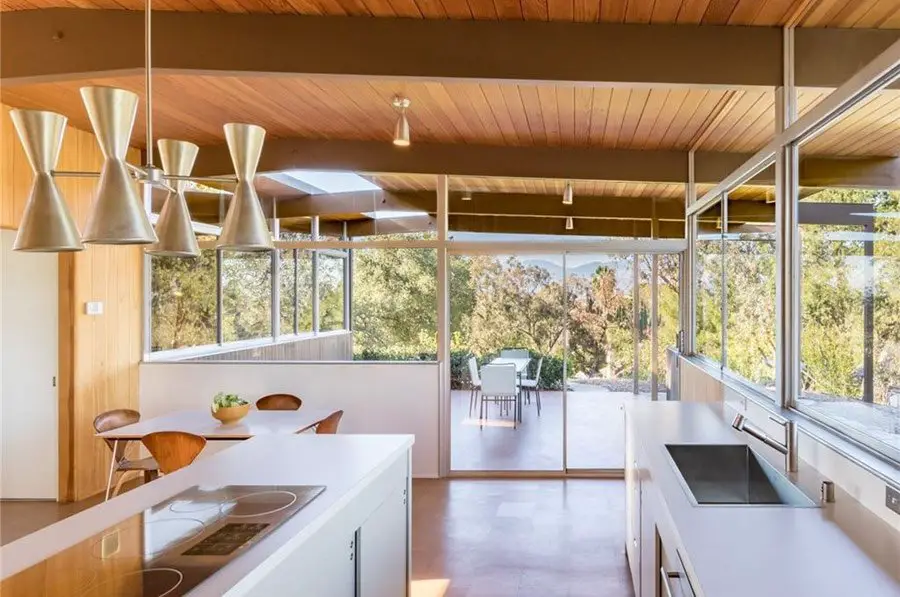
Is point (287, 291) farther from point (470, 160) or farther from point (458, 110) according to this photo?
point (458, 110)

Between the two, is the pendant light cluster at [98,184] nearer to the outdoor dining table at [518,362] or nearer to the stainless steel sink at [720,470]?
the stainless steel sink at [720,470]

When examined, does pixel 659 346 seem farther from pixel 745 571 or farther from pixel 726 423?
pixel 745 571

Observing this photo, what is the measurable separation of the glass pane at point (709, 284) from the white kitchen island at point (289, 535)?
2.82m

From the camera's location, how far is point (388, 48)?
3178 millimetres

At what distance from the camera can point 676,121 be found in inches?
177

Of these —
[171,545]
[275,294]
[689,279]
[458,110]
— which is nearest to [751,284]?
[689,279]

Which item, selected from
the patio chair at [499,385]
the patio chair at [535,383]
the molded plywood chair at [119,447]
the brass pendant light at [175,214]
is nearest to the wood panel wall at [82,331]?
the molded plywood chair at [119,447]

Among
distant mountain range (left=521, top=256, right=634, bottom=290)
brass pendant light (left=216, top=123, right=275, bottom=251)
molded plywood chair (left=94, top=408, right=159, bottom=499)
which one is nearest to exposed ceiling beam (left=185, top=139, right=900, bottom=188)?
distant mountain range (left=521, top=256, right=634, bottom=290)

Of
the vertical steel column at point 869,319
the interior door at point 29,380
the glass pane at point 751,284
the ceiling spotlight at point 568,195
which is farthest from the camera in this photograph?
the ceiling spotlight at point 568,195

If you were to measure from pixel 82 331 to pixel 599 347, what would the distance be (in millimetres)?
4488

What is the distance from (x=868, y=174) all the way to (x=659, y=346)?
11.7 ft

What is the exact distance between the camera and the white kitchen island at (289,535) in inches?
58.2

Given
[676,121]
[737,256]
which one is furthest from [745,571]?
[676,121]

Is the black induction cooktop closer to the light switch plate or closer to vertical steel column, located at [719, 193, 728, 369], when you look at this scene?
the light switch plate
